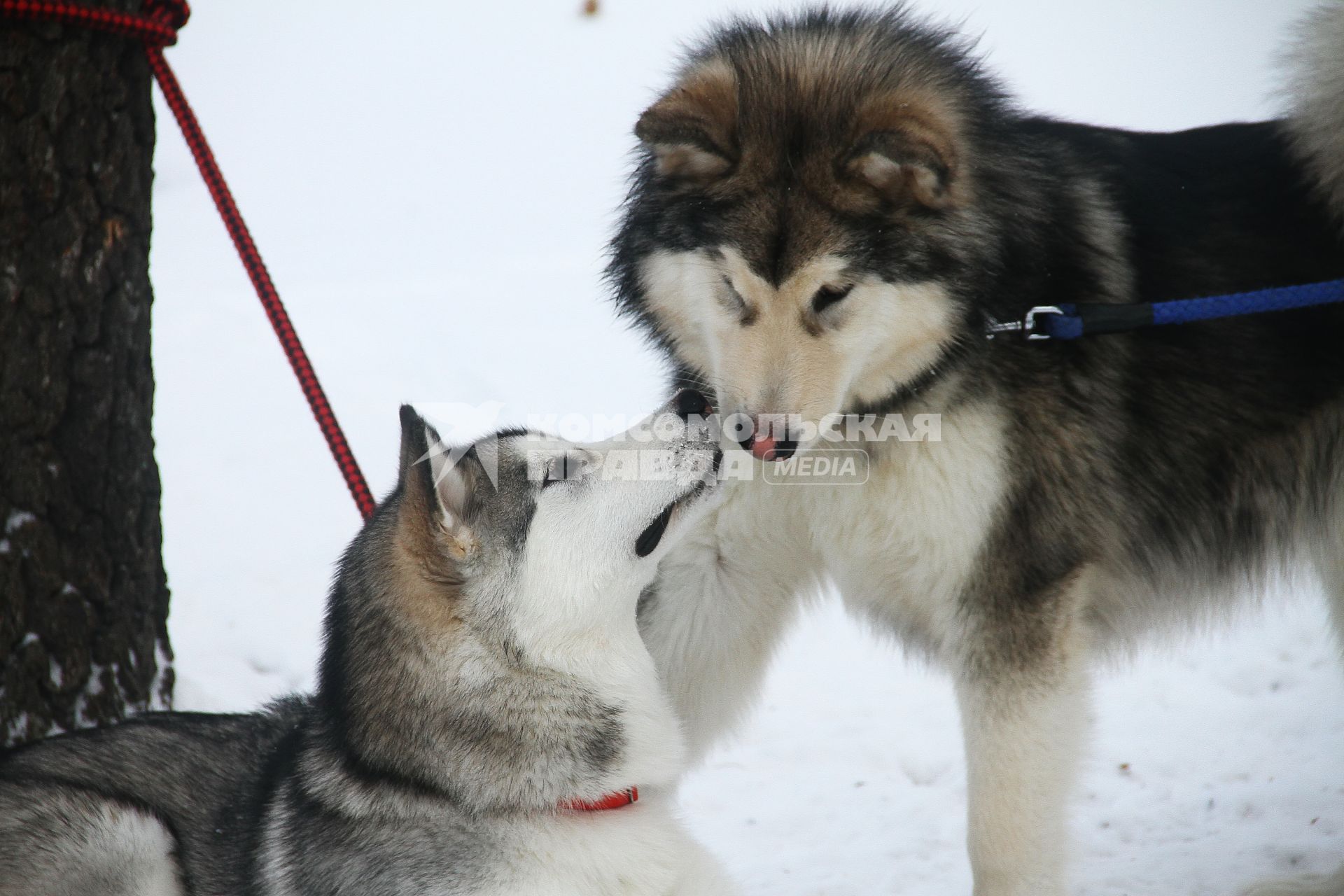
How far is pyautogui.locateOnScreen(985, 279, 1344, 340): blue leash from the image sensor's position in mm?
2572

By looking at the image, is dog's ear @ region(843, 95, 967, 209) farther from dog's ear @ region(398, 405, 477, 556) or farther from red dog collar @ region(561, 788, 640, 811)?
red dog collar @ region(561, 788, 640, 811)

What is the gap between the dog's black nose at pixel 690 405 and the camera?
2.48 metres

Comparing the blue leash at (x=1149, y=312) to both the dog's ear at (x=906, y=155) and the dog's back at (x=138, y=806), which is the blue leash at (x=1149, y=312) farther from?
the dog's back at (x=138, y=806)

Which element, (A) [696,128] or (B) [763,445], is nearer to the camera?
(B) [763,445]

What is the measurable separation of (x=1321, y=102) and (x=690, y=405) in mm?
1855

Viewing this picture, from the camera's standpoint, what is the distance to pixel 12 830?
2.34 metres

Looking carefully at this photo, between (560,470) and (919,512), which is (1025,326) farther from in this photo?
(560,470)

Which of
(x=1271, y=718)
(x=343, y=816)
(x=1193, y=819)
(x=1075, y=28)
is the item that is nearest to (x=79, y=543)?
(x=343, y=816)

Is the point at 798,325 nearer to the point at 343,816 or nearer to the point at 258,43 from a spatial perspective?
the point at 343,816

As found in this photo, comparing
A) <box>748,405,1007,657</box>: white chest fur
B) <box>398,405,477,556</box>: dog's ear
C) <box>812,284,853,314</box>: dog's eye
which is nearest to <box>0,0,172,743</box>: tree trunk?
<box>398,405,477,556</box>: dog's ear

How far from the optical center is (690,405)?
2.51m

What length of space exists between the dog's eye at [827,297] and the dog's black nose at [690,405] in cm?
33

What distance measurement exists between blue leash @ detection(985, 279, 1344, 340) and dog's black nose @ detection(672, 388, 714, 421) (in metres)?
0.70

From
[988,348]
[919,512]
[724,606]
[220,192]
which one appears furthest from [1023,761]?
[220,192]
